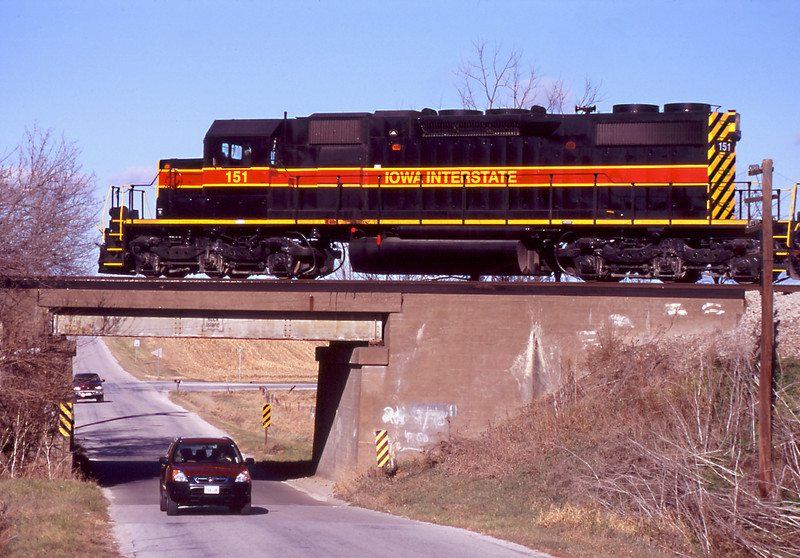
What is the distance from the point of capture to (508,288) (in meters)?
21.5

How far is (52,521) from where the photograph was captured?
13703 mm

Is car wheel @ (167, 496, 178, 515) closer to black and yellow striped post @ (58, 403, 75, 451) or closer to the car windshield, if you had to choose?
the car windshield

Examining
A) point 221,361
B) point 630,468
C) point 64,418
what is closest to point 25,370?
point 64,418

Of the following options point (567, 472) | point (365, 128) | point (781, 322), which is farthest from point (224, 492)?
point (781, 322)

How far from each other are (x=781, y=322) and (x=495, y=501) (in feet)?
25.4

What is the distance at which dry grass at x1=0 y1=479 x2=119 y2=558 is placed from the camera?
11469 millimetres

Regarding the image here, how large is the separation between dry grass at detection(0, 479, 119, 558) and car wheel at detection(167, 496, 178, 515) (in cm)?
118

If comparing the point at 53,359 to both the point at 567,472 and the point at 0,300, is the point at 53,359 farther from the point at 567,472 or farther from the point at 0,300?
the point at 567,472

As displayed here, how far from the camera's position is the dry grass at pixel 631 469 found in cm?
1312

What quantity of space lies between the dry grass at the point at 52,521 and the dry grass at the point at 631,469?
19.6ft

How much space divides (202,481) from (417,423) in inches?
246

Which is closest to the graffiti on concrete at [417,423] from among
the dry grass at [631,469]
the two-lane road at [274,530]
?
the dry grass at [631,469]

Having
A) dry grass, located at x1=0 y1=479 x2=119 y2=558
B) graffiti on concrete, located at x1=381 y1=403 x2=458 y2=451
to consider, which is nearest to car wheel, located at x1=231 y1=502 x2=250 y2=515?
dry grass, located at x1=0 y1=479 x2=119 y2=558

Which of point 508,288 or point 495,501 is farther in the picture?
point 508,288
